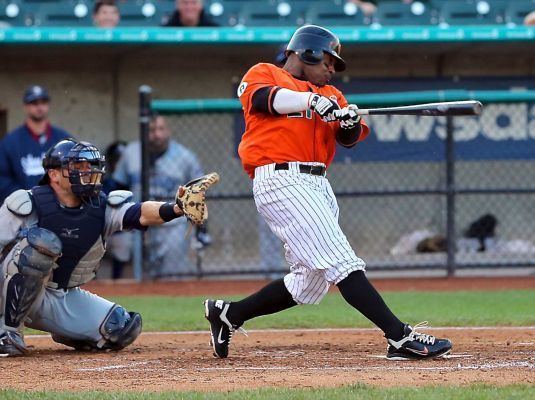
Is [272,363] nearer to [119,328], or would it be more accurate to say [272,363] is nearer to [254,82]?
[119,328]

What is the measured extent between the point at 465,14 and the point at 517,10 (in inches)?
23.0

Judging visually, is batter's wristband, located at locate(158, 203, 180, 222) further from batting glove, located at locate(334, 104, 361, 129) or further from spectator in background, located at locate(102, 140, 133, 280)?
spectator in background, located at locate(102, 140, 133, 280)

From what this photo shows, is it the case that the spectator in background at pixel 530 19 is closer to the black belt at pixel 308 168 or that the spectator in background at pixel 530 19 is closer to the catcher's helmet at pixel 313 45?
the catcher's helmet at pixel 313 45

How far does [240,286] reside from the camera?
10.1 meters

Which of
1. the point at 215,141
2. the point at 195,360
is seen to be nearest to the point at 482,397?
the point at 195,360

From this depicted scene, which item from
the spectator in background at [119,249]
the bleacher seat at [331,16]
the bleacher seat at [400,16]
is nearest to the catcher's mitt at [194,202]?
the spectator in background at [119,249]

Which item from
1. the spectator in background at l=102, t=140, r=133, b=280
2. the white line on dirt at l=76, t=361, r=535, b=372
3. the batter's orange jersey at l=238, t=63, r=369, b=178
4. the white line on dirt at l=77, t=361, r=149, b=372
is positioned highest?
the batter's orange jersey at l=238, t=63, r=369, b=178

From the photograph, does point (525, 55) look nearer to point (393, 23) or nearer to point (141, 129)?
point (393, 23)

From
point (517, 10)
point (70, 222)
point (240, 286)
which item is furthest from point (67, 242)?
point (517, 10)

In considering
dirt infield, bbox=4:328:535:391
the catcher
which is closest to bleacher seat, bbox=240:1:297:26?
dirt infield, bbox=4:328:535:391

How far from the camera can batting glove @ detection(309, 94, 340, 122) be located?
205 inches

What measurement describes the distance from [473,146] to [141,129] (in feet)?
9.79

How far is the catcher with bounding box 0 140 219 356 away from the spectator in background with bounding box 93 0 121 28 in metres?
5.01

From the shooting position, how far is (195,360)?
18.8 feet
